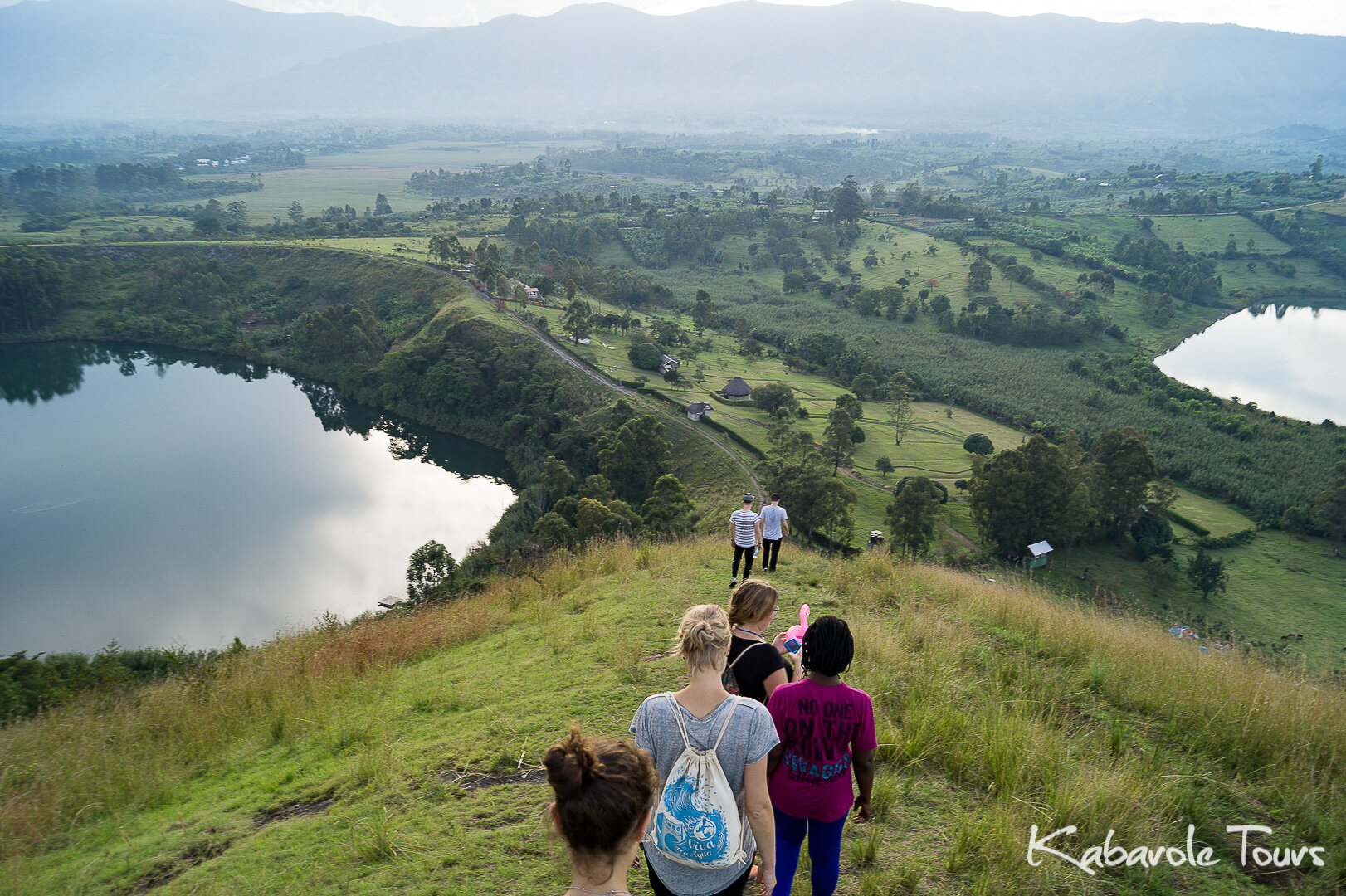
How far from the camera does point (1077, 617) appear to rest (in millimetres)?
7355

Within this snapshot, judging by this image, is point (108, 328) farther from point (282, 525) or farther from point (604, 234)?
point (604, 234)

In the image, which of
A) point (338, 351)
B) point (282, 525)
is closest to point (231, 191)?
point (338, 351)

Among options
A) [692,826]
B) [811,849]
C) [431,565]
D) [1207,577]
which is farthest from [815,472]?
[692,826]

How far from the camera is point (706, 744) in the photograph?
2.69 m

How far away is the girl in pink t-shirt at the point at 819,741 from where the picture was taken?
307 cm

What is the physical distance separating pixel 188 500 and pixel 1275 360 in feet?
328

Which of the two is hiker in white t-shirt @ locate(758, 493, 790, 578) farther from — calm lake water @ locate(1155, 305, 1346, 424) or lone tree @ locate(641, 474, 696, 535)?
calm lake water @ locate(1155, 305, 1346, 424)

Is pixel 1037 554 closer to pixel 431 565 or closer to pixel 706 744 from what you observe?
pixel 431 565

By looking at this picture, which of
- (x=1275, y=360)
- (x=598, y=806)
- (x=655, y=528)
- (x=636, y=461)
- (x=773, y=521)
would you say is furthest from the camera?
(x=1275, y=360)

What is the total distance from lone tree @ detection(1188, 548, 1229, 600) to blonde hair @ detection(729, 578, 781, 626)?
33981mm

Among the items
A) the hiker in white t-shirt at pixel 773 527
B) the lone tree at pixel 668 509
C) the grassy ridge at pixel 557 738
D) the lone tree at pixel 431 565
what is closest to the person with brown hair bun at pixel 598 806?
the grassy ridge at pixel 557 738

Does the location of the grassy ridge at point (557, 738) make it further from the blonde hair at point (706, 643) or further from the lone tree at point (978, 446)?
the lone tree at point (978, 446)

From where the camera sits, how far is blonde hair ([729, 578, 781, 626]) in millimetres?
3682

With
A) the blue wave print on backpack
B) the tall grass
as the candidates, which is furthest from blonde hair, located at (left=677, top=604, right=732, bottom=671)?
the tall grass
